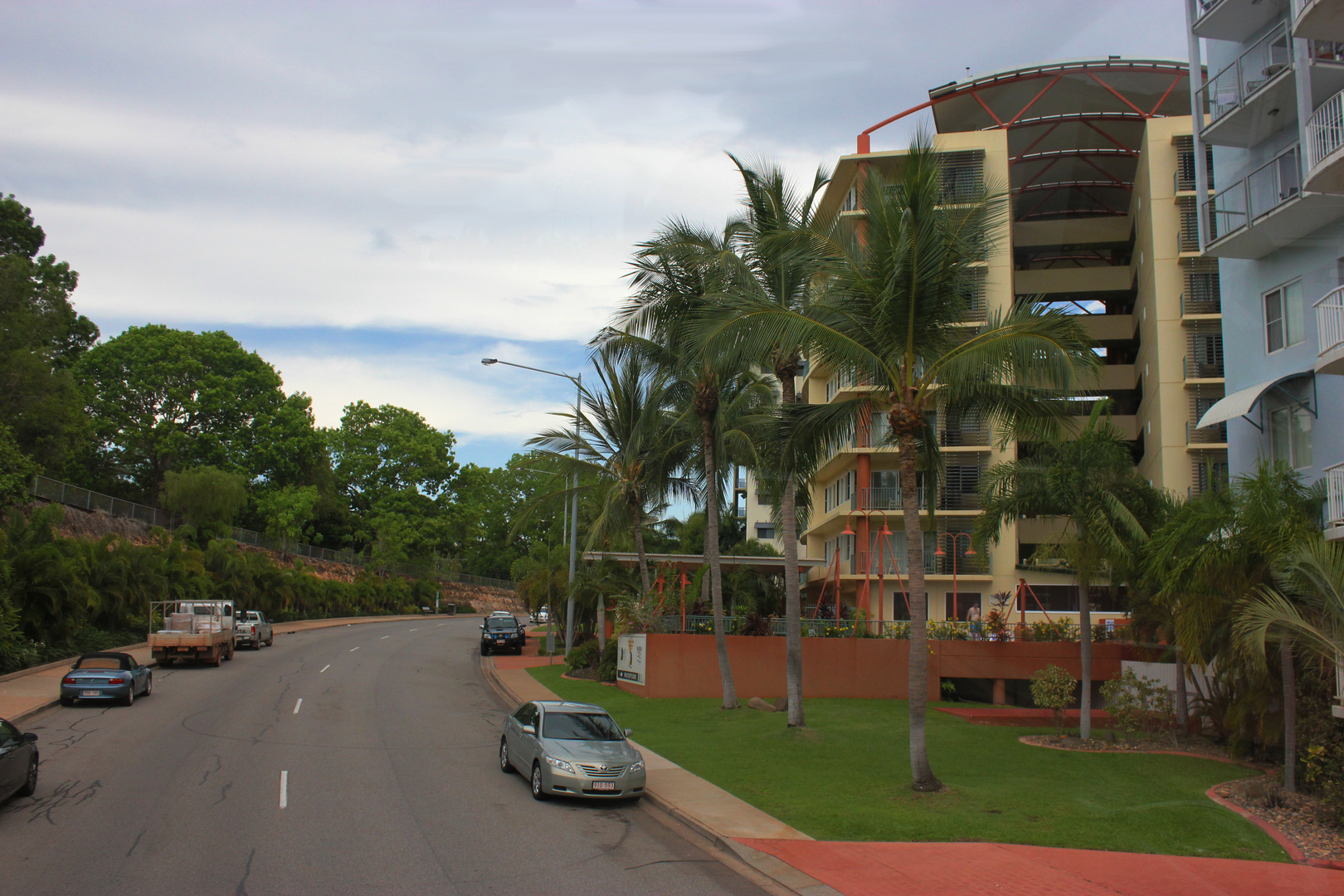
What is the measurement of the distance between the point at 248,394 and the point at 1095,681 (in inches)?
2012

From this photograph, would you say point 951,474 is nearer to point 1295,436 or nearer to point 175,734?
point 1295,436

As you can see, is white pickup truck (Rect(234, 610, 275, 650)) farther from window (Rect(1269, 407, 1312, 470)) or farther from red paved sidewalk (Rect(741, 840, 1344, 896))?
window (Rect(1269, 407, 1312, 470))

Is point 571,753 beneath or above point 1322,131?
beneath

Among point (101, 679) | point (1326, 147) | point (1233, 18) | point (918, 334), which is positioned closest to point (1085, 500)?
point (918, 334)

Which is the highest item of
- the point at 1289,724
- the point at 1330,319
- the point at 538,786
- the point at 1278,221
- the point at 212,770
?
the point at 1278,221

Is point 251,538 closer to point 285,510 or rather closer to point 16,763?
point 285,510

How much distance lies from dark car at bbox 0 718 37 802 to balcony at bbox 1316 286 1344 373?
62.8 feet

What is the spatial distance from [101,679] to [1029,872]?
788 inches

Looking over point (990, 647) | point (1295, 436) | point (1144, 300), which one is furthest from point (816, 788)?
point (1144, 300)

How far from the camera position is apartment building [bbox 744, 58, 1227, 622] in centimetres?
3912

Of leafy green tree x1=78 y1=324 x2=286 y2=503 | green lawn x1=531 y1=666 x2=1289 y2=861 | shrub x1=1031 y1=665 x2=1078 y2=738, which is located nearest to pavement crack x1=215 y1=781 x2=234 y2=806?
green lawn x1=531 y1=666 x2=1289 y2=861

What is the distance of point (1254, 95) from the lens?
17.4m

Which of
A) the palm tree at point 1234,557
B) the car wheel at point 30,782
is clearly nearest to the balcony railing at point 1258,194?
the palm tree at point 1234,557

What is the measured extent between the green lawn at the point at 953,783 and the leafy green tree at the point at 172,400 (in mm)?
43277
